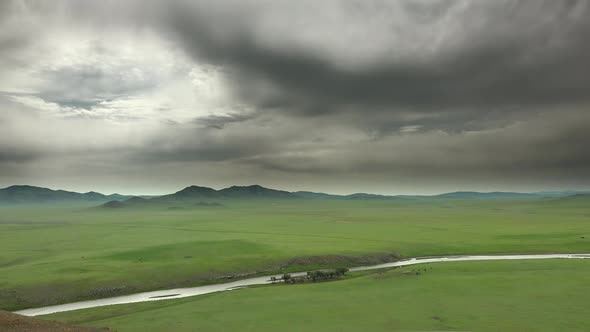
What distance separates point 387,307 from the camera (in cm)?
4506

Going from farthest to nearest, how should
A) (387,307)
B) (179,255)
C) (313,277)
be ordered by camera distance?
(179,255)
(313,277)
(387,307)

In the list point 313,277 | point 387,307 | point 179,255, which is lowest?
point 313,277

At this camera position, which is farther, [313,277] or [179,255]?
[179,255]

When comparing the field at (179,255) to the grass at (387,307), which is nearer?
the grass at (387,307)

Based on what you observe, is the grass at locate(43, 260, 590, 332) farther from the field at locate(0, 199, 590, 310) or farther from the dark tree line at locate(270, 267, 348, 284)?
the field at locate(0, 199, 590, 310)

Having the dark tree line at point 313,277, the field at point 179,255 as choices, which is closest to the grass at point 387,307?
the dark tree line at point 313,277

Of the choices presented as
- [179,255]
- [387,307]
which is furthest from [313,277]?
[179,255]

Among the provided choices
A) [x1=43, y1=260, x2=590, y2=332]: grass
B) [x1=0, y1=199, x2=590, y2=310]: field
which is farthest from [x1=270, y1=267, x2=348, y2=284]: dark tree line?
[x1=0, y1=199, x2=590, y2=310]: field

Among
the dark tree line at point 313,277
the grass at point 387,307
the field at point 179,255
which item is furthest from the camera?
the dark tree line at point 313,277

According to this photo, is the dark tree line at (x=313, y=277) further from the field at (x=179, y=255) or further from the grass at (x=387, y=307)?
the field at (x=179, y=255)

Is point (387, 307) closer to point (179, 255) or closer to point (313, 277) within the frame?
point (313, 277)

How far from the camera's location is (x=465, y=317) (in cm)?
4053

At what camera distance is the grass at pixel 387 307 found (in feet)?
128

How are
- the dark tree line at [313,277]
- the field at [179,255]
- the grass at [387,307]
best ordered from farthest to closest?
the dark tree line at [313,277]
the field at [179,255]
the grass at [387,307]
